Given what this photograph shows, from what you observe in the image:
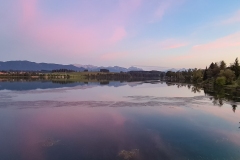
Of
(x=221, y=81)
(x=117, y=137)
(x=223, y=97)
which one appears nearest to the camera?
(x=117, y=137)

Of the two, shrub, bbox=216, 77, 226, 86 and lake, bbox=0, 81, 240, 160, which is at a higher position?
shrub, bbox=216, 77, 226, 86

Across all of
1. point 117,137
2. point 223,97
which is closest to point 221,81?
point 223,97

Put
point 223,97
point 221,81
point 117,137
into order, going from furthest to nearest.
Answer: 1. point 221,81
2. point 223,97
3. point 117,137

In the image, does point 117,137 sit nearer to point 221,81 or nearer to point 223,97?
point 223,97

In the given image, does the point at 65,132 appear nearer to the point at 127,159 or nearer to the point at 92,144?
the point at 92,144

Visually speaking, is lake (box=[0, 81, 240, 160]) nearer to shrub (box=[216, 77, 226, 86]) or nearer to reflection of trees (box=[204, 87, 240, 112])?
reflection of trees (box=[204, 87, 240, 112])

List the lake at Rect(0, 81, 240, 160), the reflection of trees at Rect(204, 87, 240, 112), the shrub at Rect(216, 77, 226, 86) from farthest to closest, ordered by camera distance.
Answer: the shrub at Rect(216, 77, 226, 86) < the reflection of trees at Rect(204, 87, 240, 112) < the lake at Rect(0, 81, 240, 160)

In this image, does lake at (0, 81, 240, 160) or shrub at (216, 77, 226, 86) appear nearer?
lake at (0, 81, 240, 160)

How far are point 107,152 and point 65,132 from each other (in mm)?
7782

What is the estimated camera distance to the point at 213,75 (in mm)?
122188

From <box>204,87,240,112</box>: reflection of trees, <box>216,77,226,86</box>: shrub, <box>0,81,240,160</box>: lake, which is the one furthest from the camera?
<box>216,77,226,86</box>: shrub

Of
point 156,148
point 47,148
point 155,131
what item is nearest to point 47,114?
point 47,148

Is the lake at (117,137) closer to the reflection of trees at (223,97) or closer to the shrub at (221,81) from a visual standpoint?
the reflection of trees at (223,97)

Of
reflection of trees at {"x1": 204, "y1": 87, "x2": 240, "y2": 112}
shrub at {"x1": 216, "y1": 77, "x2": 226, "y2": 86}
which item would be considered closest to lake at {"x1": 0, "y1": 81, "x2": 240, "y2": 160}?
reflection of trees at {"x1": 204, "y1": 87, "x2": 240, "y2": 112}
